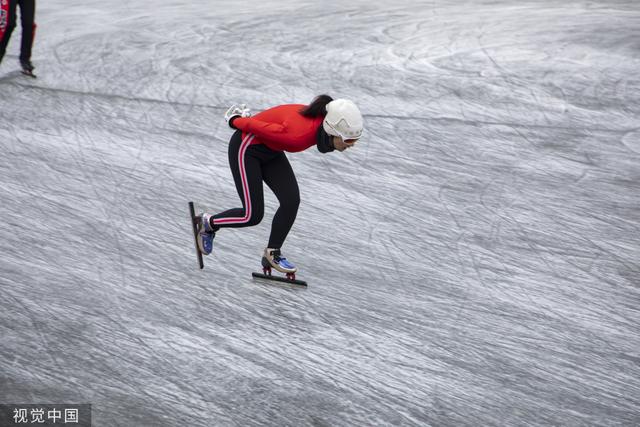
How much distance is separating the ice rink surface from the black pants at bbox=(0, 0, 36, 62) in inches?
14.5

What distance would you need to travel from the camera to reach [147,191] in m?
8.07

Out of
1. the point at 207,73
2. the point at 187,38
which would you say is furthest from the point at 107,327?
the point at 187,38

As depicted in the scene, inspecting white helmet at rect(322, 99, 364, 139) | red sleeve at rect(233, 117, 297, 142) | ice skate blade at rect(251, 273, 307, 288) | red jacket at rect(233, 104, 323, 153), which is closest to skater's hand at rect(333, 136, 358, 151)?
white helmet at rect(322, 99, 364, 139)

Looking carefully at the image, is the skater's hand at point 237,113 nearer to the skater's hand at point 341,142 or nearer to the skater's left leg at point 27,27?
the skater's hand at point 341,142

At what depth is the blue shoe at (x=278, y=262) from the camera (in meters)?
6.45

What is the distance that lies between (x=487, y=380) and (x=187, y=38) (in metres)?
9.27

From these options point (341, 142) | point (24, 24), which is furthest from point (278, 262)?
point (24, 24)

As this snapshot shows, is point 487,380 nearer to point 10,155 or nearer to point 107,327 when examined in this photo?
point 107,327

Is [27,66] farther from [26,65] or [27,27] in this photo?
[27,27]

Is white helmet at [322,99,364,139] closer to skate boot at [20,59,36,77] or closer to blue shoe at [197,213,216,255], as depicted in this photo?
blue shoe at [197,213,216,255]

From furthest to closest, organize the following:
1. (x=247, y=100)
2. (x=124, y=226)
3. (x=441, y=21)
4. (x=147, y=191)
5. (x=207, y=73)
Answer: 1. (x=441, y=21)
2. (x=207, y=73)
3. (x=247, y=100)
4. (x=147, y=191)
5. (x=124, y=226)

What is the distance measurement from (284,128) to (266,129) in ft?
0.42

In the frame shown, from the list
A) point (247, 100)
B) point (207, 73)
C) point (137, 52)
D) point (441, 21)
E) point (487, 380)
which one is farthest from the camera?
point (441, 21)

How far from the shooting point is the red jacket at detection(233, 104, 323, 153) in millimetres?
5863
